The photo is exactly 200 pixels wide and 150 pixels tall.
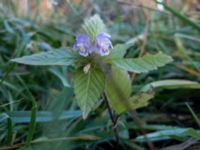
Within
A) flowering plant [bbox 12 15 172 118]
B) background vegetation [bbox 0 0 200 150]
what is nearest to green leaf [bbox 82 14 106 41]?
flowering plant [bbox 12 15 172 118]

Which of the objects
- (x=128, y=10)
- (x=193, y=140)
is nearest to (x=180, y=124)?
(x=193, y=140)

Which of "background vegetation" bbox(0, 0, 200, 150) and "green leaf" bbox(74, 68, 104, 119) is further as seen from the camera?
"background vegetation" bbox(0, 0, 200, 150)

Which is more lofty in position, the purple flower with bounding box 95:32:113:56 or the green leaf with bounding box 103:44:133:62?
the purple flower with bounding box 95:32:113:56

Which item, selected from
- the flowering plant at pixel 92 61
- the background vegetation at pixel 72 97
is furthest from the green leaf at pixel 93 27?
the background vegetation at pixel 72 97

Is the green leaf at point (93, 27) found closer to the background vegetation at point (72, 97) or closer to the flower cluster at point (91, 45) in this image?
the flower cluster at point (91, 45)

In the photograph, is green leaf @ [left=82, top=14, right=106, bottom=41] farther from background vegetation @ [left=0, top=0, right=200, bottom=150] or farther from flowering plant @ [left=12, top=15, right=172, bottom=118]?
background vegetation @ [left=0, top=0, right=200, bottom=150]

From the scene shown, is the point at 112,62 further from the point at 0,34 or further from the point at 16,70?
the point at 0,34
